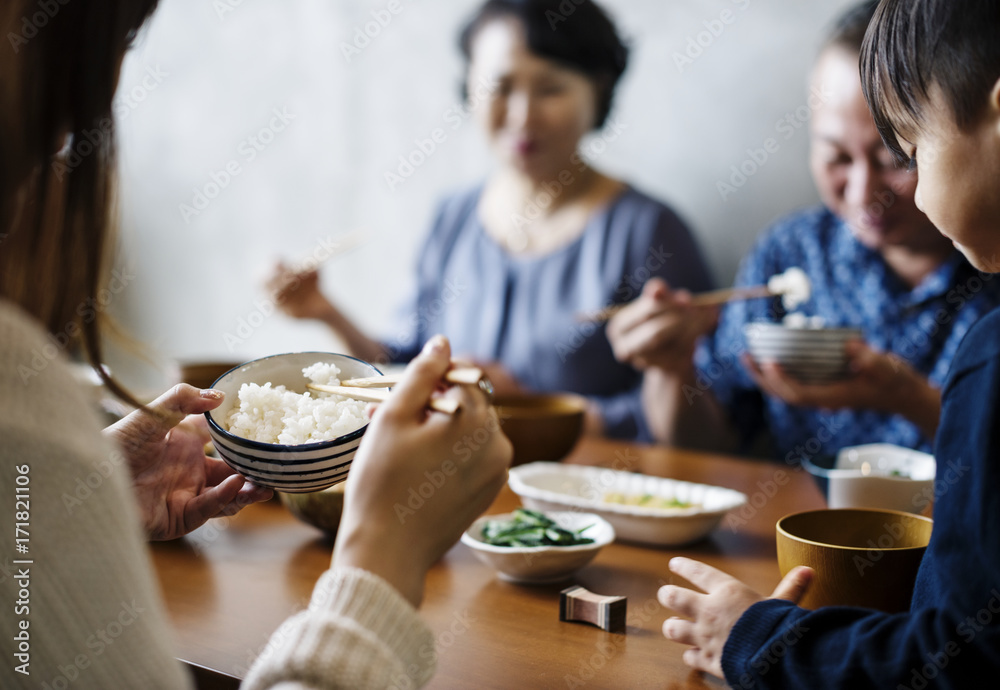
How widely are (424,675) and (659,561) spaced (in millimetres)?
570

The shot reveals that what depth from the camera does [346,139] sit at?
12.1ft

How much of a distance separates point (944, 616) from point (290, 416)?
685 millimetres

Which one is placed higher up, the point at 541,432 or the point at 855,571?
the point at 855,571

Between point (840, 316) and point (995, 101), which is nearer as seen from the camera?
point (995, 101)

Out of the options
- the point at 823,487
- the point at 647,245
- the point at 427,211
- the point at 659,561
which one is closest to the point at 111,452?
the point at 659,561

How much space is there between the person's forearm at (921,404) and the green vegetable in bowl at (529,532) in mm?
1119

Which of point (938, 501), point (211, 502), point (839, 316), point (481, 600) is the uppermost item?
point (938, 501)

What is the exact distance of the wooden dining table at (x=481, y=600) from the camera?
2.85ft

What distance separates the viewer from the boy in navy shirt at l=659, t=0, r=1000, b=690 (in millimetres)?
681

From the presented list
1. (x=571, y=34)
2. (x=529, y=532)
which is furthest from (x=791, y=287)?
(x=529, y=532)

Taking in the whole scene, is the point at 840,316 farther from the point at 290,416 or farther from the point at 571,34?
the point at 290,416

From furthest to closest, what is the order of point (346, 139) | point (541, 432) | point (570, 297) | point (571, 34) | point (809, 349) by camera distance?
point (346, 139), point (570, 297), point (571, 34), point (809, 349), point (541, 432)

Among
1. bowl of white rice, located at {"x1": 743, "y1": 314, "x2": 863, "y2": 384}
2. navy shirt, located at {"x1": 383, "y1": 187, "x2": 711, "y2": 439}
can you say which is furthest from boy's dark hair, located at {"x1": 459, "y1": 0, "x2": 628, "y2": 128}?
bowl of white rice, located at {"x1": 743, "y1": 314, "x2": 863, "y2": 384}

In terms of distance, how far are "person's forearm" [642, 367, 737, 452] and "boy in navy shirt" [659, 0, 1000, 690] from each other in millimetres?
1364
